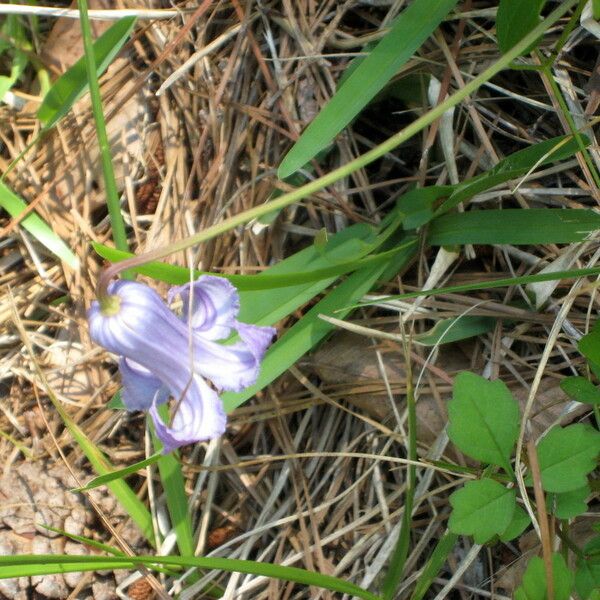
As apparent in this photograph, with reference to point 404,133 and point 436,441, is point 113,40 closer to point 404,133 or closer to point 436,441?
point 404,133

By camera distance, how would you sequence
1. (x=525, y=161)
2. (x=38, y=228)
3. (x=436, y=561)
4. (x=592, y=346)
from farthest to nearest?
(x=38, y=228)
(x=525, y=161)
(x=436, y=561)
(x=592, y=346)

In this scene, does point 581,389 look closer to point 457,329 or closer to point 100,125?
point 457,329

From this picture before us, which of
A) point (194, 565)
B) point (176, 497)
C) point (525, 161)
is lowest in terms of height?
point (176, 497)

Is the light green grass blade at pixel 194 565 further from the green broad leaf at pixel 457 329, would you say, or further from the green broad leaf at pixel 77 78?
the green broad leaf at pixel 77 78

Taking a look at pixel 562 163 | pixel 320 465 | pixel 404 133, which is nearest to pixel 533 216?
pixel 562 163

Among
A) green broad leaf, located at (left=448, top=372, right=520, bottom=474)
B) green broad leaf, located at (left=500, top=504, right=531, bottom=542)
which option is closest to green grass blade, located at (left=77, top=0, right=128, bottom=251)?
green broad leaf, located at (left=448, top=372, right=520, bottom=474)

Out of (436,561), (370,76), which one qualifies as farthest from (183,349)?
(370,76)

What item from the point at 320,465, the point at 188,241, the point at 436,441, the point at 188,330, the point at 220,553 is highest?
the point at 188,241

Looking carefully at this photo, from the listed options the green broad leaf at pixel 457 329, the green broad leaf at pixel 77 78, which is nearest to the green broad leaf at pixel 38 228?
the green broad leaf at pixel 77 78
